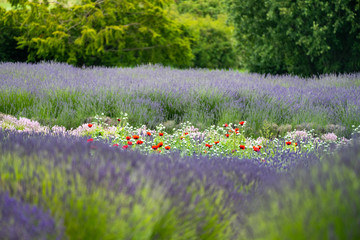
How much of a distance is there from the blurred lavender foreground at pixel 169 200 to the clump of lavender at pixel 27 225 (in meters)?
0.05

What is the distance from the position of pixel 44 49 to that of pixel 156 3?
16.3ft

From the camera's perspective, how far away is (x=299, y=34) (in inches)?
583

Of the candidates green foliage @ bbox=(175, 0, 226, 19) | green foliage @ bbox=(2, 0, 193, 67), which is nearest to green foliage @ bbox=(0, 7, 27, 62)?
green foliage @ bbox=(2, 0, 193, 67)

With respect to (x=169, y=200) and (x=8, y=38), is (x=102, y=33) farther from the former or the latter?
(x=169, y=200)

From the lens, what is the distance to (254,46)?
16.8 meters

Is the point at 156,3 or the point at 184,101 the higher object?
the point at 156,3

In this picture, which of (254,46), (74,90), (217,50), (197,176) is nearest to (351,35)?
(254,46)

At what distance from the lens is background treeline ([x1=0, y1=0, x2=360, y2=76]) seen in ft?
47.9

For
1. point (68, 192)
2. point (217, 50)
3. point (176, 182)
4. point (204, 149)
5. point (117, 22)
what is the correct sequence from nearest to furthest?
1. point (68, 192)
2. point (176, 182)
3. point (204, 149)
4. point (117, 22)
5. point (217, 50)

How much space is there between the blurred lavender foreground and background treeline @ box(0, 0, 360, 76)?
12.8m

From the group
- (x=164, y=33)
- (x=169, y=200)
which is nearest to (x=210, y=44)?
(x=164, y=33)

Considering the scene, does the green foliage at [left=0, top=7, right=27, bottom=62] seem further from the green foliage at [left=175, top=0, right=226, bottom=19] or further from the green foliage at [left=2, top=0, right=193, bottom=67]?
the green foliage at [left=175, top=0, right=226, bottom=19]

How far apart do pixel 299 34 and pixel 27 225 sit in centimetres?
1462

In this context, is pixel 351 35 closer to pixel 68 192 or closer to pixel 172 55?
pixel 172 55
